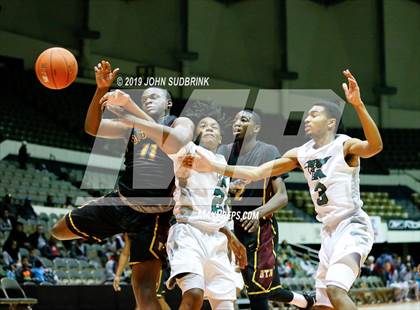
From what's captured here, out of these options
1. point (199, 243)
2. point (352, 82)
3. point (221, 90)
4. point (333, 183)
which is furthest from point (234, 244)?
point (221, 90)

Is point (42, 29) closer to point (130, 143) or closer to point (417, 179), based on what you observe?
point (417, 179)

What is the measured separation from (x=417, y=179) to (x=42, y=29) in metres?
12.1

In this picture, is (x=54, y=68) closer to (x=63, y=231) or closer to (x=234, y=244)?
(x=63, y=231)

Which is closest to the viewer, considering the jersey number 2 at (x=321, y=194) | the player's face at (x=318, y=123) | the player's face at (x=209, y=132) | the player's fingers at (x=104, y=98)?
the player's fingers at (x=104, y=98)

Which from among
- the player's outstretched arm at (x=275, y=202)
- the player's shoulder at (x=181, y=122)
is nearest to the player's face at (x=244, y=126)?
the player's outstretched arm at (x=275, y=202)

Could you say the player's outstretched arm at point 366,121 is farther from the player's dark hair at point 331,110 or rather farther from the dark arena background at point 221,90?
the dark arena background at point 221,90

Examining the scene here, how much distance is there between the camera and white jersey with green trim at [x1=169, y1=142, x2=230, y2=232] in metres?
5.03

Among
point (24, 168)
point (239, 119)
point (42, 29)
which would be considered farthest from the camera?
point (42, 29)

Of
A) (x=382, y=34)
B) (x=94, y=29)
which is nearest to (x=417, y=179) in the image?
(x=382, y=34)

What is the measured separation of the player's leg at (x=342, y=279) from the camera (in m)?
4.64

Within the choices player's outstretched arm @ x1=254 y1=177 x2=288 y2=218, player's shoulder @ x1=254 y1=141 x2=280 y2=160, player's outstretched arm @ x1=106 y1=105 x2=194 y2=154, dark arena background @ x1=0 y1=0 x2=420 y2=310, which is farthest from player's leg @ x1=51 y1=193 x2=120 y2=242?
dark arena background @ x1=0 y1=0 x2=420 y2=310

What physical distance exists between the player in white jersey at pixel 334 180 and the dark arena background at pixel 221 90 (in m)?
7.49

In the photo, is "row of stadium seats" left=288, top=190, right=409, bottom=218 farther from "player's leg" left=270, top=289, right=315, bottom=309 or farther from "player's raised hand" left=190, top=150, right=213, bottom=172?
"player's raised hand" left=190, top=150, right=213, bottom=172

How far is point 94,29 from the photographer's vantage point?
20.2 metres
